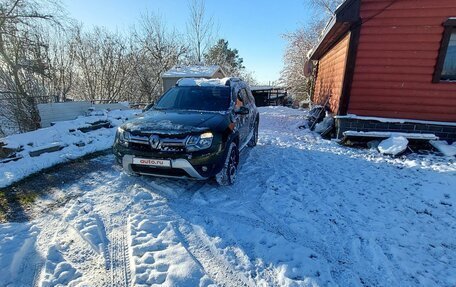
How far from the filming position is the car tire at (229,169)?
3.90 meters

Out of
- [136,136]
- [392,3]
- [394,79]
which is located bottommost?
[136,136]

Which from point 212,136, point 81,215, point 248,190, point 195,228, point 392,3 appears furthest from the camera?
point 392,3

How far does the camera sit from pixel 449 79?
6.32 m

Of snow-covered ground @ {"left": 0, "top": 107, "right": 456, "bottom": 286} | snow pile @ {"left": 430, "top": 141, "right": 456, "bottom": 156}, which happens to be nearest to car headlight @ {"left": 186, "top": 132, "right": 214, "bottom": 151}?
snow-covered ground @ {"left": 0, "top": 107, "right": 456, "bottom": 286}

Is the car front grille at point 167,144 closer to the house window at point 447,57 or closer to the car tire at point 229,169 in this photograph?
the car tire at point 229,169

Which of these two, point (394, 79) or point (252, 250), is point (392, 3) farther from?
point (252, 250)

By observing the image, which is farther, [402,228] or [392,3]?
[392,3]

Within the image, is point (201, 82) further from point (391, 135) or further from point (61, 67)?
point (61, 67)

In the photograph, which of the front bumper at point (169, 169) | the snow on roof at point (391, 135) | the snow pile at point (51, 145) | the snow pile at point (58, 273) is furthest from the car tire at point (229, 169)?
the snow on roof at point (391, 135)

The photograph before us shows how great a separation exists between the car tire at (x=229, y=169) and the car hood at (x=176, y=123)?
56 centimetres

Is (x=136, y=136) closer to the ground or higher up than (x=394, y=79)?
closer to the ground

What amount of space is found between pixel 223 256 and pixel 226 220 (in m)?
0.65

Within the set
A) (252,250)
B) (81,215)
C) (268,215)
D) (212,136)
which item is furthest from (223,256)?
(81,215)

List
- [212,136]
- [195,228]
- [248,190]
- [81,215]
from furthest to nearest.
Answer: [248,190] < [212,136] < [81,215] < [195,228]
